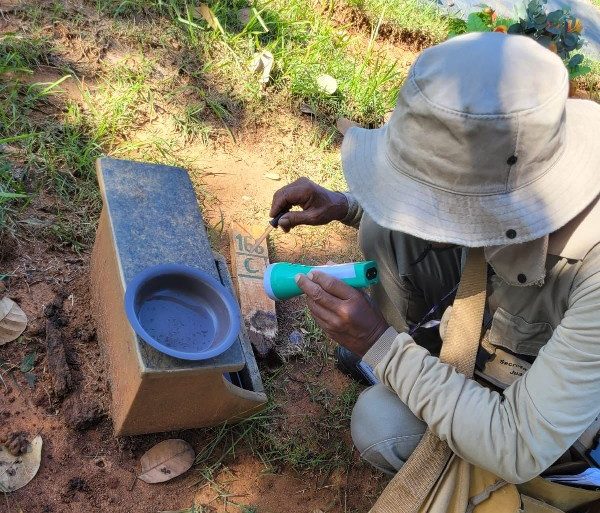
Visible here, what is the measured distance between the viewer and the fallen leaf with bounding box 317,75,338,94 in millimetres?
3547

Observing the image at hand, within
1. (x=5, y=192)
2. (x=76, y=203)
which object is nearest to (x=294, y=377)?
(x=76, y=203)

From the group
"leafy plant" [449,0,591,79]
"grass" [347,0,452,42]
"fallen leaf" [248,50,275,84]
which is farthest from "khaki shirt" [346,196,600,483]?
"grass" [347,0,452,42]

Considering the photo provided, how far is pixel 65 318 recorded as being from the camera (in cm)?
225

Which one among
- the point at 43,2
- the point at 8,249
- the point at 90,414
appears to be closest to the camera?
the point at 90,414

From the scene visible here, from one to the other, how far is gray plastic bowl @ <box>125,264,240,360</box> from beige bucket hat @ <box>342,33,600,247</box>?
62 cm

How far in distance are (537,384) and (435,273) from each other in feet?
2.40

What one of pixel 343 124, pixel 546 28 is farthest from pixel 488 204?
pixel 546 28

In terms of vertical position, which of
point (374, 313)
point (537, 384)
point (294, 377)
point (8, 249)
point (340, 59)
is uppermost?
point (537, 384)

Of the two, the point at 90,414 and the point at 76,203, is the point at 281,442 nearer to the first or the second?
the point at 90,414

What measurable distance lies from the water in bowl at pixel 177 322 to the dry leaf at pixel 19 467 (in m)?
0.53

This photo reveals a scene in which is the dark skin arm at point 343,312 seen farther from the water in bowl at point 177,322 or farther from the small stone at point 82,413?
the small stone at point 82,413

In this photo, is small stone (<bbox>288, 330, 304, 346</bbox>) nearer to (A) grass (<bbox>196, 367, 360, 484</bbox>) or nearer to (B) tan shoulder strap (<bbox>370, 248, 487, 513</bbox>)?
(A) grass (<bbox>196, 367, 360, 484</bbox>)

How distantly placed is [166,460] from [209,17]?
8.04 feet

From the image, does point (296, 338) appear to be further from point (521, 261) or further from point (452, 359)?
point (521, 261)
